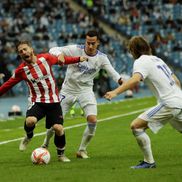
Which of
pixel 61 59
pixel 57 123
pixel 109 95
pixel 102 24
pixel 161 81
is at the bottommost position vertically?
pixel 102 24

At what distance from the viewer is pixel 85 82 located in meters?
14.3

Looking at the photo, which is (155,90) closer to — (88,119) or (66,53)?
(88,119)

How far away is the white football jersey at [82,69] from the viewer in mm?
14094

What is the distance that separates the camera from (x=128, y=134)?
731 inches

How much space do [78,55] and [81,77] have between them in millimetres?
440

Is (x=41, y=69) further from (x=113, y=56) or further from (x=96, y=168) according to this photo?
(x=113, y=56)

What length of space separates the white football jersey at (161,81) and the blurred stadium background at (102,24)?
93.6 feet

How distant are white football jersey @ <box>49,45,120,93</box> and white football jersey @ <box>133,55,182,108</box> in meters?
2.39

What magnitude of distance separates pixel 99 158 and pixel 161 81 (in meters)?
2.72

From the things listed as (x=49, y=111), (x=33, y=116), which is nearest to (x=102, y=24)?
(x=49, y=111)

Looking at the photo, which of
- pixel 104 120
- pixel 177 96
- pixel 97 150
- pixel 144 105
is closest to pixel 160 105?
pixel 177 96

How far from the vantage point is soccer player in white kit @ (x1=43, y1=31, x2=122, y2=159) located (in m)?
13.9

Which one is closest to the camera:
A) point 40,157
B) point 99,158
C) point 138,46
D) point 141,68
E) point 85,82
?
point 141,68

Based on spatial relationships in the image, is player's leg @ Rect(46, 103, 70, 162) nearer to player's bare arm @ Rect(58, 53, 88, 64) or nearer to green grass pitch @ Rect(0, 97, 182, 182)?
green grass pitch @ Rect(0, 97, 182, 182)
